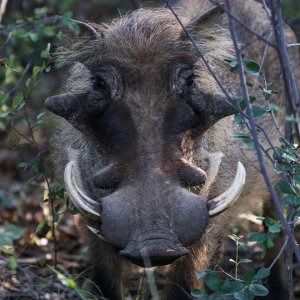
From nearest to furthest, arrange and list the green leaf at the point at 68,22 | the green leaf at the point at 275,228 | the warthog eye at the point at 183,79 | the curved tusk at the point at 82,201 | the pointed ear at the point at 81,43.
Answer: the green leaf at the point at 275,228 → the curved tusk at the point at 82,201 → the green leaf at the point at 68,22 → the warthog eye at the point at 183,79 → the pointed ear at the point at 81,43

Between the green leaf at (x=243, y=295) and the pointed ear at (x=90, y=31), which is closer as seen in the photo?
the green leaf at (x=243, y=295)

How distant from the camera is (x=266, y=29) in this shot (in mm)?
5016

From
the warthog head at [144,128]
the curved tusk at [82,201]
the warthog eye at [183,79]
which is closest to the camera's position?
the warthog head at [144,128]

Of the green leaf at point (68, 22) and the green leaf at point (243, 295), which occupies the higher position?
the green leaf at point (68, 22)

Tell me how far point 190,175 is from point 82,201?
412 millimetres

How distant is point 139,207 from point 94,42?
938 millimetres

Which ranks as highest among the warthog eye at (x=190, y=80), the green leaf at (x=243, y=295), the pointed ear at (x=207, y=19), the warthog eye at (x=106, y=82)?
the pointed ear at (x=207, y=19)

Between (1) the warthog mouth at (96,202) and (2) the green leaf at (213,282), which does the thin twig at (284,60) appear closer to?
(1) the warthog mouth at (96,202)

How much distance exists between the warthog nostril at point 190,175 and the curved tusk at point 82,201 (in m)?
0.32

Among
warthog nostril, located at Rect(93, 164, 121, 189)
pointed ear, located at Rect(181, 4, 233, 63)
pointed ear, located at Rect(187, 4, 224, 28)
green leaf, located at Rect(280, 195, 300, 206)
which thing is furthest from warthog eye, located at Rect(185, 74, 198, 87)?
green leaf, located at Rect(280, 195, 300, 206)

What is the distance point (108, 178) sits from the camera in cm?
310

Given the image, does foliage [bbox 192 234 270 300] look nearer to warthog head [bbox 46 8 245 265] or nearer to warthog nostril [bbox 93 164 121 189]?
warthog head [bbox 46 8 245 265]

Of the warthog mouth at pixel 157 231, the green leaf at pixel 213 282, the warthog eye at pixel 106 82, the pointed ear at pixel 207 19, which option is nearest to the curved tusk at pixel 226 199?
the warthog mouth at pixel 157 231

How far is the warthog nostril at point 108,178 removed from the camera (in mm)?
3088
